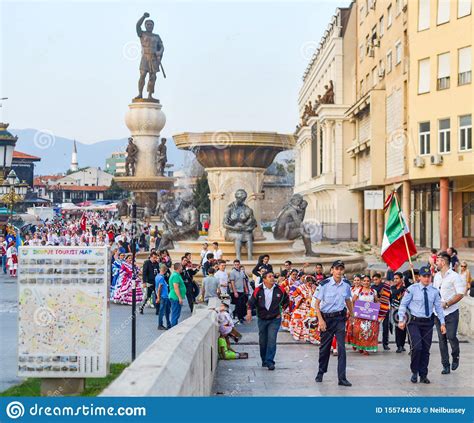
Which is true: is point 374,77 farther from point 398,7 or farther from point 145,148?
point 145,148

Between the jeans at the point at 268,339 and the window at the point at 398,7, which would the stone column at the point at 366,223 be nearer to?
the window at the point at 398,7

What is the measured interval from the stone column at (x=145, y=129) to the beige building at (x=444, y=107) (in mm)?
29427

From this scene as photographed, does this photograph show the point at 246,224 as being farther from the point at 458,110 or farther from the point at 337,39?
the point at 337,39

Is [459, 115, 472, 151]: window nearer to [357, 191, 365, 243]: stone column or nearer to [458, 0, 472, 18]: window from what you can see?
[458, 0, 472, 18]: window

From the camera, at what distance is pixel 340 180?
65750 mm

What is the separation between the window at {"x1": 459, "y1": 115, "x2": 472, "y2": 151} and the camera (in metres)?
34.8

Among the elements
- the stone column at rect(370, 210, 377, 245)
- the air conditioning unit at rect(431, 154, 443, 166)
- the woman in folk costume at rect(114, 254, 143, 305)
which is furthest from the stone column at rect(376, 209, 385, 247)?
the woman in folk costume at rect(114, 254, 143, 305)

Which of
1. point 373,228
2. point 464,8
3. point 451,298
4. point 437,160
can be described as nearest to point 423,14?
point 464,8

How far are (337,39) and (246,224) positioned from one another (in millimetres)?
45418

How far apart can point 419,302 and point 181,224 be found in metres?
16.3

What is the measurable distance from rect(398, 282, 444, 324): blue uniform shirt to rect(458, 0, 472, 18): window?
84.2ft

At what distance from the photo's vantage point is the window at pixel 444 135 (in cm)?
3612

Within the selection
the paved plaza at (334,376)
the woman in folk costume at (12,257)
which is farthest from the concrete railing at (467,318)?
the woman in folk costume at (12,257)

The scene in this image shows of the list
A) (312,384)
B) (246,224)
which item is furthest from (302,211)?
(312,384)
